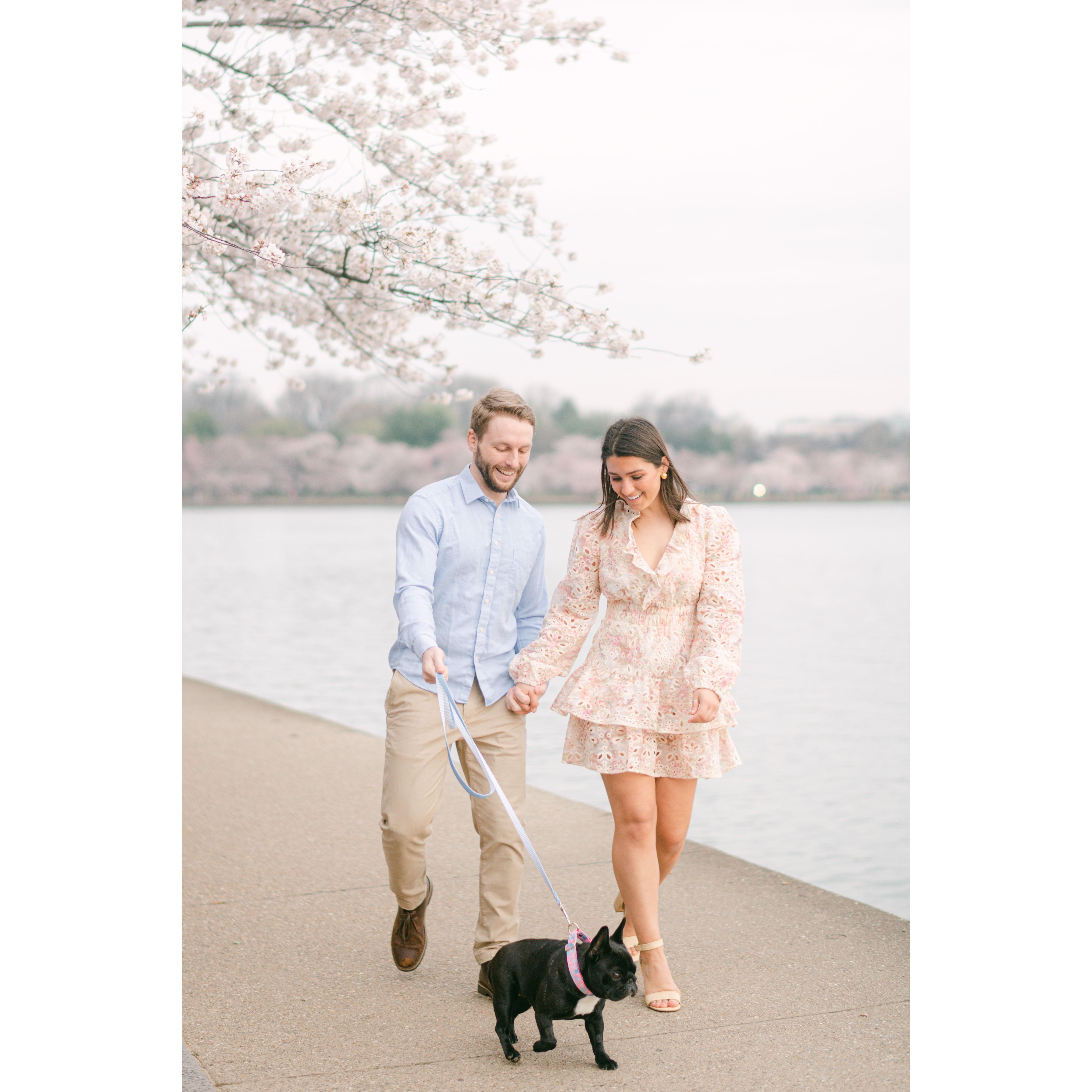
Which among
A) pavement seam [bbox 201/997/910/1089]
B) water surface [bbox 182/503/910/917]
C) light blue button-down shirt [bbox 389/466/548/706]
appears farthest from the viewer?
water surface [bbox 182/503/910/917]

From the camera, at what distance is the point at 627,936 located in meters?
4.44

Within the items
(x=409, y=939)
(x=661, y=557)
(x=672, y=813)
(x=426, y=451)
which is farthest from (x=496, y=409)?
(x=426, y=451)

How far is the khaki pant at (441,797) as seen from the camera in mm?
4086

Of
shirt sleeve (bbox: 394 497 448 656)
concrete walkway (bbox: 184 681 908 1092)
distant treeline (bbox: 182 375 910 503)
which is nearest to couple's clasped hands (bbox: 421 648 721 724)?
shirt sleeve (bbox: 394 497 448 656)

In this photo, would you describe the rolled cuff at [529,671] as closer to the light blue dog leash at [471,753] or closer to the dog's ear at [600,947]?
the light blue dog leash at [471,753]

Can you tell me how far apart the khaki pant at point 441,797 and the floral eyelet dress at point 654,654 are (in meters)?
0.20

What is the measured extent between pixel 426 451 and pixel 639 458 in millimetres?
56801

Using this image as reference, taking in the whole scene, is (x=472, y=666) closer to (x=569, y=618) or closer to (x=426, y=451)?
(x=569, y=618)

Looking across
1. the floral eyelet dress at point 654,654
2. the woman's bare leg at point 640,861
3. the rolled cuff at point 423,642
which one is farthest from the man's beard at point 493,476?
the woman's bare leg at point 640,861

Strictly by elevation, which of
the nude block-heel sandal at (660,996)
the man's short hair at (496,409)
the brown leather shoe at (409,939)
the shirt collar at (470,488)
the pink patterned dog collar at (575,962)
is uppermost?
the man's short hair at (496,409)

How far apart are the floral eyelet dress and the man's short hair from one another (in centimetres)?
46

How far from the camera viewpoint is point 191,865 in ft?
19.2

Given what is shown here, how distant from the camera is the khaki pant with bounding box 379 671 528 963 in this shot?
4.09 m

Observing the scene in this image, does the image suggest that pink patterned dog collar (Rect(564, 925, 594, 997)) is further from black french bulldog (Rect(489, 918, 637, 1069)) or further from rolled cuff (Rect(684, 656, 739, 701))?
rolled cuff (Rect(684, 656, 739, 701))
